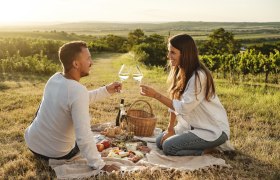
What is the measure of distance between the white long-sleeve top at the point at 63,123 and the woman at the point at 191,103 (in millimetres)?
1073

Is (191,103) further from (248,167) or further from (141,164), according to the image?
(248,167)

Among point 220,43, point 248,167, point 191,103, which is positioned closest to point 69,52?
point 191,103

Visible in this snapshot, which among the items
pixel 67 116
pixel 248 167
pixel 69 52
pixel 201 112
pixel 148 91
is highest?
pixel 69 52

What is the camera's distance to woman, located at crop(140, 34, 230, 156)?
4832 mm

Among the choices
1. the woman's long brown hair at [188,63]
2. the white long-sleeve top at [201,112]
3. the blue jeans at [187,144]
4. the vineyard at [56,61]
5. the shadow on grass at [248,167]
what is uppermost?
the woman's long brown hair at [188,63]

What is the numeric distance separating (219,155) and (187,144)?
2.04ft

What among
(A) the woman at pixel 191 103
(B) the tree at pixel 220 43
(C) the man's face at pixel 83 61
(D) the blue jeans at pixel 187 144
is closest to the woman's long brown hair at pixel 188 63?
(A) the woman at pixel 191 103

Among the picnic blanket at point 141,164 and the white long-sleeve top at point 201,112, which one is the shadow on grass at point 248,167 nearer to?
the picnic blanket at point 141,164

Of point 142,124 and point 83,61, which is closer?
point 83,61

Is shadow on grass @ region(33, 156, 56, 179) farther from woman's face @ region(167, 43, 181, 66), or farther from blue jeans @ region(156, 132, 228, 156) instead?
woman's face @ region(167, 43, 181, 66)

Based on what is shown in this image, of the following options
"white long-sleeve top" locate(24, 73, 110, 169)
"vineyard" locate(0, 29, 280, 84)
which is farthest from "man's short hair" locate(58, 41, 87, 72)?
"vineyard" locate(0, 29, 280, 84)

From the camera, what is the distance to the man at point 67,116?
4125 mm

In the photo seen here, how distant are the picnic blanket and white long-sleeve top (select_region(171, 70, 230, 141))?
1.17 ft

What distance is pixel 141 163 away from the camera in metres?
4.84
